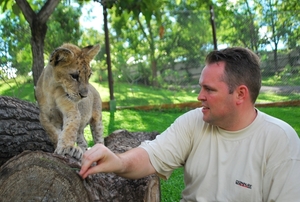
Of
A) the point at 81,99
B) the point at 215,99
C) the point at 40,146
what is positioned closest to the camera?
the point at 215,99

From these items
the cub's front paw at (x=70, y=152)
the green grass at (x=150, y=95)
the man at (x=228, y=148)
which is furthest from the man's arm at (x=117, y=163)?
the green grass at (x=150, y=95)

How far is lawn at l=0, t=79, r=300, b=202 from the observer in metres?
8.64

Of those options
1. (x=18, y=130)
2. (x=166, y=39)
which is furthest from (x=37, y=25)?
(x=166, y=39)

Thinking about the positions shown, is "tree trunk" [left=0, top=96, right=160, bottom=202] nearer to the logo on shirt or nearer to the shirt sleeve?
the shirt sleeve

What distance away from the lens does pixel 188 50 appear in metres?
10.4

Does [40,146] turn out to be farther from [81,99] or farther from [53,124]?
[81,99]

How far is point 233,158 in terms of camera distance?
256 centimetres

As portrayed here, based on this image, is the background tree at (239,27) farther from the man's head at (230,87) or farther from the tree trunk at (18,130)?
the man's head at (230,87)

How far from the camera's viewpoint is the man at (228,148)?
2.42 m

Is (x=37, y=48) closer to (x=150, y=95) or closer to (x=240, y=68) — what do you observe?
(x=240, y=68)

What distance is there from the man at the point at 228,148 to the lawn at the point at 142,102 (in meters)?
4.73

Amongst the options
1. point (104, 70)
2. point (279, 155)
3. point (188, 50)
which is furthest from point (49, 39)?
point (279, 155)

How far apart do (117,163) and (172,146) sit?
1.69ft

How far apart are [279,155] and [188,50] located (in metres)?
8.20
